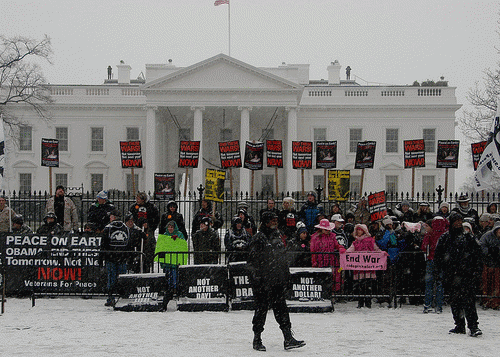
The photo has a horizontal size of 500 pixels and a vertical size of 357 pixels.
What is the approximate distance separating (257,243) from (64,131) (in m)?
40.7

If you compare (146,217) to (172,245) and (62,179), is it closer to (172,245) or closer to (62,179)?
(172,245)

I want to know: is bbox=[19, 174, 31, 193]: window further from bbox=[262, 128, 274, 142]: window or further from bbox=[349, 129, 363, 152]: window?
bbox=[349, 129, 363, 152]: window

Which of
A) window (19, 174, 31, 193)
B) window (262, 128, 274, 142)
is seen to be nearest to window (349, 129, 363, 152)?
window (262, 128, 274, 142)

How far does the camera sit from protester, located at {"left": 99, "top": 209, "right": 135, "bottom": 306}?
464 inches

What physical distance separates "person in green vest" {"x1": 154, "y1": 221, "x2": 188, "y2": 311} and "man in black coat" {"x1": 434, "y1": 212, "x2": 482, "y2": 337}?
189 inches

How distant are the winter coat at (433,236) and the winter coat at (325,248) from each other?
1.52m

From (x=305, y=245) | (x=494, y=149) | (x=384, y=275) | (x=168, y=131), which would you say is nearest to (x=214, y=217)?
(x=305, y=245)

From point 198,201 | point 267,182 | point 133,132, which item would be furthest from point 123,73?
point 198,201

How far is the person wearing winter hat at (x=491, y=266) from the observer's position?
463 inches

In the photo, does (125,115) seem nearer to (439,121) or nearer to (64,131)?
(64,131)

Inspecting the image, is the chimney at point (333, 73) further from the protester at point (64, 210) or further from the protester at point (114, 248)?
the protester at point (114, 248)

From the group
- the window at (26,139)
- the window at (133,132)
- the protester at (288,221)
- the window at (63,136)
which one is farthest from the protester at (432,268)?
the window at (26,139)

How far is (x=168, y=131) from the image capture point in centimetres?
4638

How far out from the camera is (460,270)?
30.6 feet
